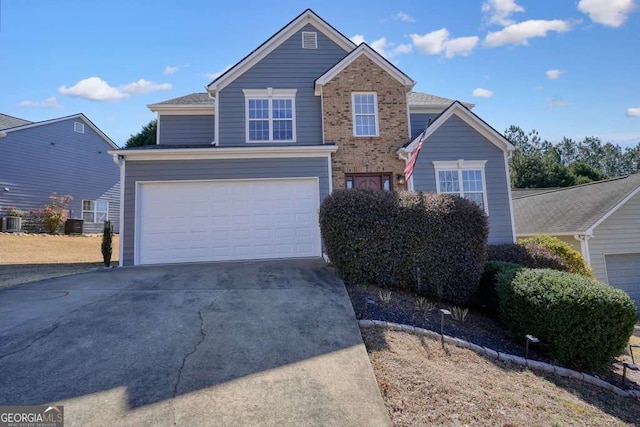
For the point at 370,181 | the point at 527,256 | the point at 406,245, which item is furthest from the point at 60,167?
the point at 527,256

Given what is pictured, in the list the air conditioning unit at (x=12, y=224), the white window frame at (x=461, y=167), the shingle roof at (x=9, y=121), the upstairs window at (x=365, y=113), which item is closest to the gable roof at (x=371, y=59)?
the upstairs window at (x=365, y=113)

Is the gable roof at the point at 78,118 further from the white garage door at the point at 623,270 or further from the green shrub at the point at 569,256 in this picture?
the white garage door at the point at 623,270

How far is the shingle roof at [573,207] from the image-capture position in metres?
13.0

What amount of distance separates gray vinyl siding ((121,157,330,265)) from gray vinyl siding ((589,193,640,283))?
11199 mm

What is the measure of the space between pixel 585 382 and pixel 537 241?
7.05 metres

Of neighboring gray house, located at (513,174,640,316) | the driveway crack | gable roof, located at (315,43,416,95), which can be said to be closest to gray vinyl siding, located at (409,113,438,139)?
gable roof, located at (315,43,416,95)

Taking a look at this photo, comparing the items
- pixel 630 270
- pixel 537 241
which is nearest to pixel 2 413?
pixel 537 241

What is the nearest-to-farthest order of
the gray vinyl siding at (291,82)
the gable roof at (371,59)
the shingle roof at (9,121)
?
the gable roof at (371,59)
the gray vinyl siding at (291,82)
the shingle roof at (9,121)

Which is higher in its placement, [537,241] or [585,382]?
[537,241]

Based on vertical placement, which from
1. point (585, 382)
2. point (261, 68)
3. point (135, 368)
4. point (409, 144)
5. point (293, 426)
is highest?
point (261, 68)

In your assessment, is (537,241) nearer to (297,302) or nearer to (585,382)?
(585,382)

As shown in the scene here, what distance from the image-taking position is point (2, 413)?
3.14 metres

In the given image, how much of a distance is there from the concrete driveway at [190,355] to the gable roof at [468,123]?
276 inches

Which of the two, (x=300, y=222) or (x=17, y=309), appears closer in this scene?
(x=17, y=309)
